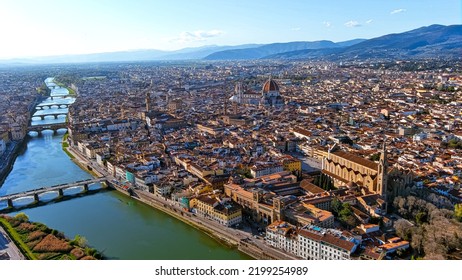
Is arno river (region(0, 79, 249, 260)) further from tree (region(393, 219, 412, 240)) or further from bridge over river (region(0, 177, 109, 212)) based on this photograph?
tree (region(393, 219, 412, 240))

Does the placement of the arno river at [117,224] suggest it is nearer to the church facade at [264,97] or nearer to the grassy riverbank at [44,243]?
the grassy riverbank at [44,243]

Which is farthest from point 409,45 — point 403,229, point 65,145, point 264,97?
point 403,229

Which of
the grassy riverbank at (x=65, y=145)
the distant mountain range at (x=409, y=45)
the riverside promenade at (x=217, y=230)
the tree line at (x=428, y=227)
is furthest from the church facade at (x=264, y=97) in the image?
the distant mountain range at (x=409, y=45)

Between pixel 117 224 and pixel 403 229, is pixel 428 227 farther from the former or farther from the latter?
pixel 117 224

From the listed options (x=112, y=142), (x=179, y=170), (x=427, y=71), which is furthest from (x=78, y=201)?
(x=427, y=71)

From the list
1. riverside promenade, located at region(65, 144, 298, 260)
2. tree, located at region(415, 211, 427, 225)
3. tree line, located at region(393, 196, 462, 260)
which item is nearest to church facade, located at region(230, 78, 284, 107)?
riverside promenade, located at region(65, 144, 298, 260)

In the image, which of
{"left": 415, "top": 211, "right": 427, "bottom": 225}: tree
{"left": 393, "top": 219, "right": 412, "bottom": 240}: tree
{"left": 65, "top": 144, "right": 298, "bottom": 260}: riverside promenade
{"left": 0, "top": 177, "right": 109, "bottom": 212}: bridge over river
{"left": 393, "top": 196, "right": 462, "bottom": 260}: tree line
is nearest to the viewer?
{"left": 393, "top": 196, "right": 462, "bottom": 260}: tree line
